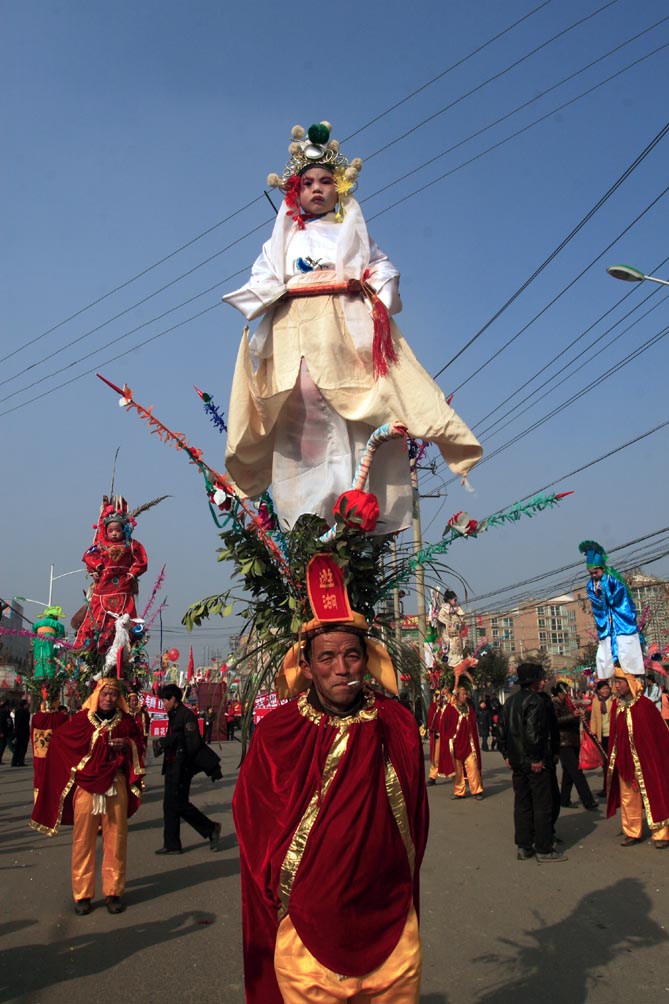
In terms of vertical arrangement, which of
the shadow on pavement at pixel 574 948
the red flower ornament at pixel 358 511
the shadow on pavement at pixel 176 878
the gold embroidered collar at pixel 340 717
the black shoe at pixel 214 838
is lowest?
the shadow on pavement at pixel 574 948

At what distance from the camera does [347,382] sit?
4.77 metres

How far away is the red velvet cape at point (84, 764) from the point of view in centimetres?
713

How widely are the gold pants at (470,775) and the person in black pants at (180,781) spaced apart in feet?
17.1

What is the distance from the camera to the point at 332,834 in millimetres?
3076

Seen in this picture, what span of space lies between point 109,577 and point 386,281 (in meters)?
8.45

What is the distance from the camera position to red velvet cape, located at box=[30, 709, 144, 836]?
7.13 meters

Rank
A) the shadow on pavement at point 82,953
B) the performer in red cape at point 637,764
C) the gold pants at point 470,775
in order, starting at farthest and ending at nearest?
the gold pants at point 470,775 → the performer in red cape at point 637,764 → the shadow on pavement at point 82,953

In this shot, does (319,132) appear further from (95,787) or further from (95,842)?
(95,842)

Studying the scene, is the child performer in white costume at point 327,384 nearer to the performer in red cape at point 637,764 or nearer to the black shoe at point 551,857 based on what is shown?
the black shoe at point 551,857

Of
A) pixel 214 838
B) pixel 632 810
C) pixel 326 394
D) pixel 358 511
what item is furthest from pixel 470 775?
pixel 358 511

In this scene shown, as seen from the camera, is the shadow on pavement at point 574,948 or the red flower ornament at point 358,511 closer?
the red flower ornament at point 358,511

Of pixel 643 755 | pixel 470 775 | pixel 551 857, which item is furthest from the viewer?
pixel 470 775

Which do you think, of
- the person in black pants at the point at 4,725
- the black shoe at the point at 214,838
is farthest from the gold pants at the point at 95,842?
the person in black pants at the point at 4,725

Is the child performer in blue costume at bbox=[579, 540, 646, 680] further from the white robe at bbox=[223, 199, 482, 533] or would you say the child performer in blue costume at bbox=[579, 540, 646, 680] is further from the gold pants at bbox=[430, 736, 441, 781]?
the gold pants at bbox=[430, 736, 441, 781]
